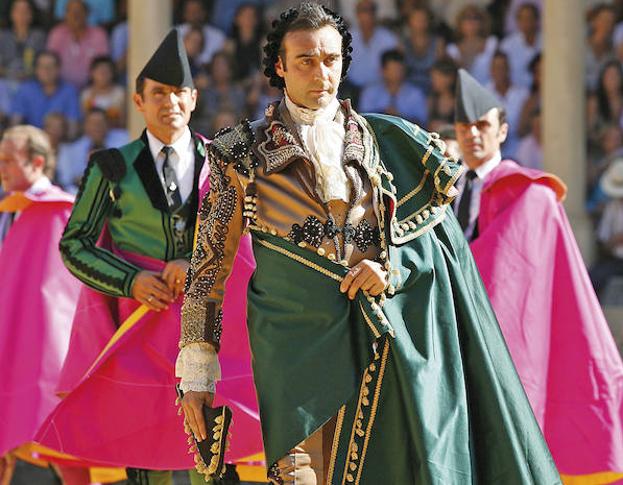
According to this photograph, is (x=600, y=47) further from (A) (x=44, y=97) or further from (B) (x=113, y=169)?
(B) (x=113, y=169)

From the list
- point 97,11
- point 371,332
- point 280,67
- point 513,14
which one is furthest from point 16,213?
point 97,11

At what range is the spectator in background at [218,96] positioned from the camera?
13758 millimetres

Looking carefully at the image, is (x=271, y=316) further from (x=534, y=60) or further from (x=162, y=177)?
(x=534, y=60)

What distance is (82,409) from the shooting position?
6.56 meters

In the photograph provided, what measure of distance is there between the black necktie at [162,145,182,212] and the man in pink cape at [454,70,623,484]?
56.3 inches

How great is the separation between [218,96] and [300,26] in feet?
29.0

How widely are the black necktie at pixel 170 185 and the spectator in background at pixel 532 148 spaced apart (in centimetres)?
635

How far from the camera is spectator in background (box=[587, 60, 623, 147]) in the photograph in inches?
484

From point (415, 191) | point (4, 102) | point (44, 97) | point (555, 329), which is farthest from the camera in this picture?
point (4, 102)

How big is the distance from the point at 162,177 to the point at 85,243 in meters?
0.40

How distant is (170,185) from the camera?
21.6 feet

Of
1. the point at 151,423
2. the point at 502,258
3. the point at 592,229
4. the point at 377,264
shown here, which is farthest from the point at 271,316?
the point at 592,229

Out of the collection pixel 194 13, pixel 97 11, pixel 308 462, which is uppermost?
pixel 97 11

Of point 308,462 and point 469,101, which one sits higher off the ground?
point 469,101
